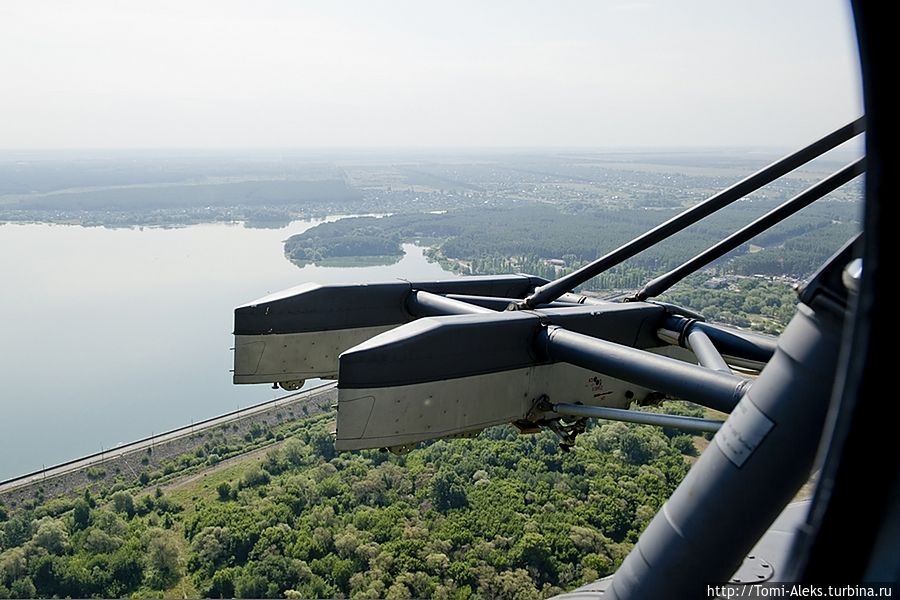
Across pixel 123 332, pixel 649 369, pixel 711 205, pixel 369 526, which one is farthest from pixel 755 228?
pixel 123 332

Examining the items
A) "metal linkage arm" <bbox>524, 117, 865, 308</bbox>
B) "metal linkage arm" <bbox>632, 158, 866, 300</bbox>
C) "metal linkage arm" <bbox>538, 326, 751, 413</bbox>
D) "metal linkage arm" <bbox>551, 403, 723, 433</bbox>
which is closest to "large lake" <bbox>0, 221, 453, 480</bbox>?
"metal linkage arm" <bbox>632, 158, 866, 300</bbox>

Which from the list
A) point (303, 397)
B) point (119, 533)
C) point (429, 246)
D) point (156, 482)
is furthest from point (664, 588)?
point (429, 246)

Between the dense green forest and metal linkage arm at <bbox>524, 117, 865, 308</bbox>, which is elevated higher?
metal linkage arm at <bbox>524, 117, 865, 308</bbox>

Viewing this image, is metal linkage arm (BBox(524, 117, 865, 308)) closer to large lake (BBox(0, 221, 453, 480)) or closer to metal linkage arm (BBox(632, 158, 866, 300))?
metal linkage arm (BBox(632, 158, 866, 300))

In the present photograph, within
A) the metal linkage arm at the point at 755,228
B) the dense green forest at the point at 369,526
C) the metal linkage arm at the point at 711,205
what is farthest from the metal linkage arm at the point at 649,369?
the dense green forest at the point at 369,526

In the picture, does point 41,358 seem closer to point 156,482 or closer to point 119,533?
point 156,482

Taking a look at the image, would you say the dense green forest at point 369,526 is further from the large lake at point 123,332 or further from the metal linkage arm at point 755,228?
the metal linkage arm at point 755,228
